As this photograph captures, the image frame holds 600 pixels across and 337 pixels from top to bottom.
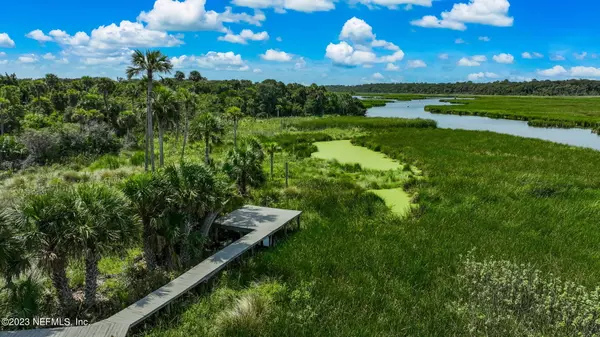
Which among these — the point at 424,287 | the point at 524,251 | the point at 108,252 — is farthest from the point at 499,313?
the point at 108,252

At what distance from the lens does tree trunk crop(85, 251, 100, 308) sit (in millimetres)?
9163

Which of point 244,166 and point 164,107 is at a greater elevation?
point 164,107

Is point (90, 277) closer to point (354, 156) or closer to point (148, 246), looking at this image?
point (148, 246)

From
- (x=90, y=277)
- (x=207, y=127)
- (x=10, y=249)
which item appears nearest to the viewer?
(x=10, y=249)

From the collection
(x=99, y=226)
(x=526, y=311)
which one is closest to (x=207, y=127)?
(x=99, y=226)

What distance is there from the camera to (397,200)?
66.2ft

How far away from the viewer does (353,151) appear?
38.2 metres

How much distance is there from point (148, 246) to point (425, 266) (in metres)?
8.52

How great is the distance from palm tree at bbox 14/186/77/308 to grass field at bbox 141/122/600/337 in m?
2.84

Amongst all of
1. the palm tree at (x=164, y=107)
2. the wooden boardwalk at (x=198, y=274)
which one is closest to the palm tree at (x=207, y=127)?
the palm tree at (x=164, y=107)

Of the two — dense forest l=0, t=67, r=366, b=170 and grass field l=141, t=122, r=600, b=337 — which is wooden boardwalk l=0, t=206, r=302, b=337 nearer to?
grass field l=141, t=122, r=600, b=337

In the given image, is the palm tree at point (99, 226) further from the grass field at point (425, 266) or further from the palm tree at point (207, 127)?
the palm tree at point (207, 127)

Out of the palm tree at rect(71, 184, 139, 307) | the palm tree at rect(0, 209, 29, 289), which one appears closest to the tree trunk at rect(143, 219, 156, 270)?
the palm tree at rect(71, 184, 139, 307)

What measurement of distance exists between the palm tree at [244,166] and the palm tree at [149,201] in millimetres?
8533
